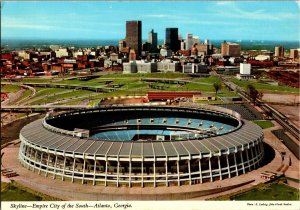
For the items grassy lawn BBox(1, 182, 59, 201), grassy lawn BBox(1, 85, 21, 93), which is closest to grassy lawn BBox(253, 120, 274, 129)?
grassy lawn BBox(1, 182, 59, 201)

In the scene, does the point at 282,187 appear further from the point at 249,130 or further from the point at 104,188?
the point at 104,188

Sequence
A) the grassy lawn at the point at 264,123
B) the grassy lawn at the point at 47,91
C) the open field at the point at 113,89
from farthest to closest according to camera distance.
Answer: the grassy lawn at the point at 47,91 < the open field at the point at 113,89 < the grassy lawn at the point at 264,123

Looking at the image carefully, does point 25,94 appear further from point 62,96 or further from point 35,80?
point 35,80

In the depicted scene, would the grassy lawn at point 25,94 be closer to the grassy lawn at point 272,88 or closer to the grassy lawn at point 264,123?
the grassy lawn at point 264,123

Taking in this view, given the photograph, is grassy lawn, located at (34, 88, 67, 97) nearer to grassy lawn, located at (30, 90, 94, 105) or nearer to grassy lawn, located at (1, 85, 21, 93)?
grassy lawn, located at (30, 90, 94, 105)

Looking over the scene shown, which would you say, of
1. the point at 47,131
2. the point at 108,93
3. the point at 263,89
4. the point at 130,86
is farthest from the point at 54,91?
the point at 47,131

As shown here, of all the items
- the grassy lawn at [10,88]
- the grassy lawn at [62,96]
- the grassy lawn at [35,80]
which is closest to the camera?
the grassy lawn at [62,96]

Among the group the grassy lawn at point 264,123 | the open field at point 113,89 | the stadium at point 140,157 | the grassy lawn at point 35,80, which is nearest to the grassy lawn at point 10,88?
the open field at point 113,89

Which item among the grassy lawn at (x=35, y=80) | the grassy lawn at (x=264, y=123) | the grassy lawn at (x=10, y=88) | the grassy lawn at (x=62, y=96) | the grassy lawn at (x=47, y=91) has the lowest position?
the grassy lawn at (x=264, y=123)
